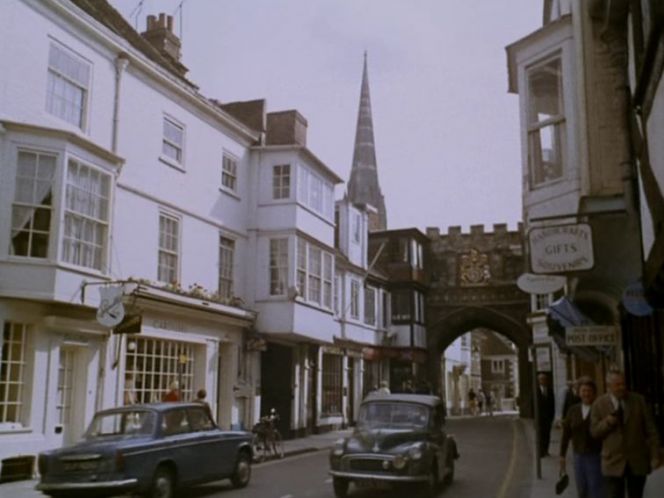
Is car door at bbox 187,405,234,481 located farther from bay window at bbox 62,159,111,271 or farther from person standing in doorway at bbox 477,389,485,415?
person standing in doorway at bbox 477,389,485,415

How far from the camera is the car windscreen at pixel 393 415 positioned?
13.1m

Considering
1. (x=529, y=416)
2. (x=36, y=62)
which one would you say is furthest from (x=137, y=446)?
(x=529, y=416)

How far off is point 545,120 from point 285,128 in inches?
560

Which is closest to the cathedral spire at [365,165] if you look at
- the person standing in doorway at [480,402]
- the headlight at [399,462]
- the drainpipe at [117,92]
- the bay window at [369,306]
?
the person standing in doorway at [480,402]

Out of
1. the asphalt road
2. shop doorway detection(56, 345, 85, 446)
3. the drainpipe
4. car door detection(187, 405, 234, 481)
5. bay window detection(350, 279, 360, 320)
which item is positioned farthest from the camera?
bay window detection(350, 279, 360, 320)

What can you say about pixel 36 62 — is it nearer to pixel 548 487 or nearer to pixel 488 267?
pixel 548 487

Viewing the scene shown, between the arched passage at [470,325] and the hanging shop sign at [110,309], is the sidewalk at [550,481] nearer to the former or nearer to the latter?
the hanging shop sign at [110,309]

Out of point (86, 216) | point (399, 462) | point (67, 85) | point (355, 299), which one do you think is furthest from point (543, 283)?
point (355, 299)

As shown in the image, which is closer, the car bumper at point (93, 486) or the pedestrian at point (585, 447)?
the pedestrian at point (585, 447)

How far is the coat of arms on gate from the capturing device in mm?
44094

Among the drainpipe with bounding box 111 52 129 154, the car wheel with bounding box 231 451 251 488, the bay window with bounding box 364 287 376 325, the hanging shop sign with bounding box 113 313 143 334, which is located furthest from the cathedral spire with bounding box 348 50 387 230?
the car wheel with bounding box 231 451 251 488

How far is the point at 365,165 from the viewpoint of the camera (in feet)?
321

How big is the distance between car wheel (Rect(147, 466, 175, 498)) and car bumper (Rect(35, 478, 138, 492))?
0.52 metres

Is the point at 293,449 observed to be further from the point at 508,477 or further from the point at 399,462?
the point at 399,462
